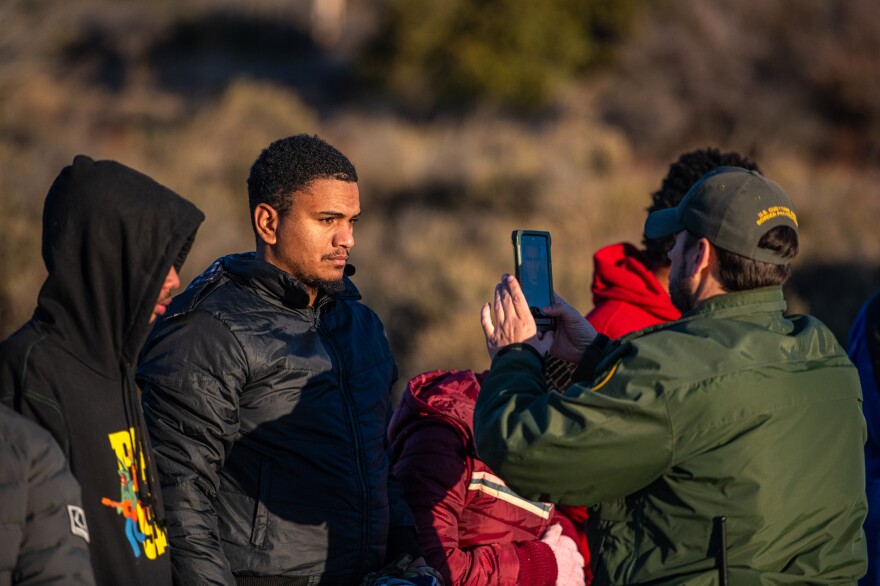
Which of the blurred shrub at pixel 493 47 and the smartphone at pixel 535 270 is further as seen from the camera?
the blurred shrub at pixel 493 47

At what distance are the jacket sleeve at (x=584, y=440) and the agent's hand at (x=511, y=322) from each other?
0.88 feet

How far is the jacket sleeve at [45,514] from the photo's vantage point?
8.21 feet

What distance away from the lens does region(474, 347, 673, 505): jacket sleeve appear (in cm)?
278

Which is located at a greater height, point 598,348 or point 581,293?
point 598,348

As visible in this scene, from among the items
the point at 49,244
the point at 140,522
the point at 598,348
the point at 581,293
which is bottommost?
the point at 581,293

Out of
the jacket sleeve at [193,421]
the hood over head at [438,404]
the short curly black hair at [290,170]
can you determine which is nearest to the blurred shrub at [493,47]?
the hood over head at [438,404]

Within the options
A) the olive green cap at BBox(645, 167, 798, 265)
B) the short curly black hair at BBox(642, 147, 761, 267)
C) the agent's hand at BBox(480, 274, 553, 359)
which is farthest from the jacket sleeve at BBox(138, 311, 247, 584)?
the short curly black hair at BBox(642, 147, 761, 267)

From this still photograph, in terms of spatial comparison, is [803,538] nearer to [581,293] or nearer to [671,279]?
[671,279]

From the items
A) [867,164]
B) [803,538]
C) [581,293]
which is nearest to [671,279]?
[803,538]

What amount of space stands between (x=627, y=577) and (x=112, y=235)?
4.86 ft

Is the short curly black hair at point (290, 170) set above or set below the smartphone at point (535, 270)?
above

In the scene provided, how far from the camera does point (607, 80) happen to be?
80.8 ft

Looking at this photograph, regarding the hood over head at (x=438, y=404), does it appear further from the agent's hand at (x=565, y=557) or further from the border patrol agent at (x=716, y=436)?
the border patrol agent at (x=716, y=436)

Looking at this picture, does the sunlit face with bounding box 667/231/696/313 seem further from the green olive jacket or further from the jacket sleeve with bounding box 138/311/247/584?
the jacket sleeve with bounding box 138/311/247/584
